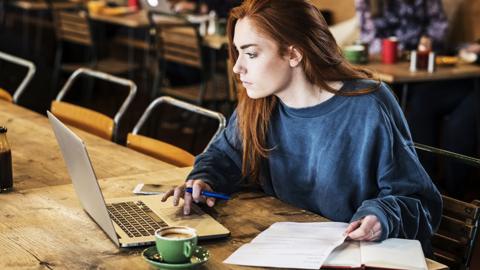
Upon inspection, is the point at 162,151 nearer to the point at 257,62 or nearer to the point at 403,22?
the point at 257,62

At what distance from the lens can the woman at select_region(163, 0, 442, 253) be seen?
205 centimetres

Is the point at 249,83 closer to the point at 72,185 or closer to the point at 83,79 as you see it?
the point at 72,185

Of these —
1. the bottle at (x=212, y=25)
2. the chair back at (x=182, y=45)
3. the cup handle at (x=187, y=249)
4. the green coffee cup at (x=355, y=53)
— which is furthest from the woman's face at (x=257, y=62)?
the bottle at (x=212, y=25)

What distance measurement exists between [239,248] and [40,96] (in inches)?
188

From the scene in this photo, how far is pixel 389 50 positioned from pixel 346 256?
2.82 meters

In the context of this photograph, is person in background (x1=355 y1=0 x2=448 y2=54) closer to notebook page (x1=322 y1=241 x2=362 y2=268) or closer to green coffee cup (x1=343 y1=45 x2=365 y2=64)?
→ green coffee cup (x1=343 y1=45 x2=365 y2=64)

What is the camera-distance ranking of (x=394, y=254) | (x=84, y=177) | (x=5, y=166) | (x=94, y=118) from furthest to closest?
(x=94, y=118) < (x=5, y=166) < (x=84, y=177) < (x=394, y=254)

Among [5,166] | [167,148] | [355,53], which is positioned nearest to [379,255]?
[5,166]

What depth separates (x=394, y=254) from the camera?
1741mm

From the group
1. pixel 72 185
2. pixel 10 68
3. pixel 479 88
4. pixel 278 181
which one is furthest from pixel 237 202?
pixel 10 68

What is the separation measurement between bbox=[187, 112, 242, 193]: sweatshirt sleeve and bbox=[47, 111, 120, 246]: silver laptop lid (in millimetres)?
317

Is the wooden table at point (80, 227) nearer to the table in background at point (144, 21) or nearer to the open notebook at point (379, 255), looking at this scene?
the open notebook at point (379, 255)

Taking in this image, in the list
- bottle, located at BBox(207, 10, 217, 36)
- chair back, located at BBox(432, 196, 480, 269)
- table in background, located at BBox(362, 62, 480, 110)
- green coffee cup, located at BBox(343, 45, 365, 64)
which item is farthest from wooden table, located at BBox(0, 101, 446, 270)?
bottle, located at BBox(207, 10, 217, 36)

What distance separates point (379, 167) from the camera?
2055 millimetres
